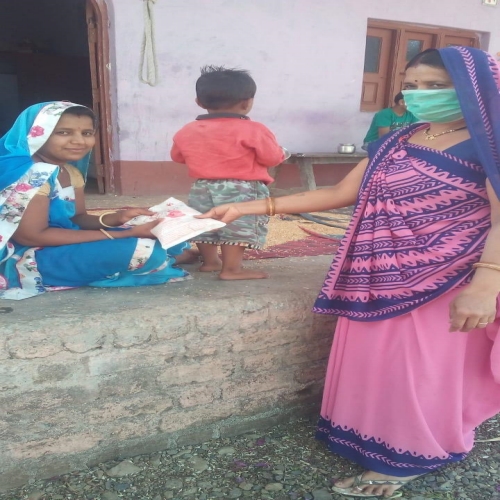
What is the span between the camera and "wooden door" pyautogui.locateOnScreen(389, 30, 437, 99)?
288 inches

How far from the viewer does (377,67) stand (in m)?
7.45

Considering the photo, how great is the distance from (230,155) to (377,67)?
18.5ft

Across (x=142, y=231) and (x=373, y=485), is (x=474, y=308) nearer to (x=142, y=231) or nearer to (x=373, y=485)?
(x=373, y=485)

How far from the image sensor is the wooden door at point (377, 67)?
725cm

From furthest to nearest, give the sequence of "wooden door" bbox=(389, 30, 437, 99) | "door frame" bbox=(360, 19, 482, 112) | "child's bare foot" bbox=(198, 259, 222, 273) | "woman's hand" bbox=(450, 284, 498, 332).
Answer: "wooden door" bbox=(389, 30, 437, 99), "door frame" bbox=(360, 19, 482, 112), "child's bare foot" bbox=(198, 259, 222, 273), "woman's hand" bbox=(450, 284, 498, 332)

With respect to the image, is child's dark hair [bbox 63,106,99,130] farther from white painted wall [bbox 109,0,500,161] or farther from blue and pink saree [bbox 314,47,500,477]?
white painted wall [bbox 109,0,500,161]

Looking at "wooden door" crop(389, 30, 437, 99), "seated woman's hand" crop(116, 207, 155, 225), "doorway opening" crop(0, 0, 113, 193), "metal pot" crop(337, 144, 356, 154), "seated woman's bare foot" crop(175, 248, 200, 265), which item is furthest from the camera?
"doorway opening" crop(0, 0, 113, 193)

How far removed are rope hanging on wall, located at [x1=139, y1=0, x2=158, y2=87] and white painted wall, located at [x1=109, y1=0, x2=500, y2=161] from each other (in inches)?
2.3

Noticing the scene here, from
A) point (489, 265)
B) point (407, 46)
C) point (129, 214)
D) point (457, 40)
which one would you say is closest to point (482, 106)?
point (489, 265)

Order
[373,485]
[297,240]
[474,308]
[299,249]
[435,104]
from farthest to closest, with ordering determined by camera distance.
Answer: [297,240], [299,249], [373,485], [435,104], [474,308]

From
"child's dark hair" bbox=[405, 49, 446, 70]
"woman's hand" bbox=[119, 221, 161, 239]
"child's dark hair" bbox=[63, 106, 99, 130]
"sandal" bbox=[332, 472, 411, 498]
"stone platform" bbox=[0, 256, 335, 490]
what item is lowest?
"sandal" bbox=[332, 472, 411, 498]

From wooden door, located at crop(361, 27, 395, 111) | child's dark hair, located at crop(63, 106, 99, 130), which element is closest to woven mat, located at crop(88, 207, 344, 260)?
child's dark hair, located at crop(63, 106, 99, 130)

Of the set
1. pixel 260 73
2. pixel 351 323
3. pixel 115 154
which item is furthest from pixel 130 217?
Answer: pixel 260 73

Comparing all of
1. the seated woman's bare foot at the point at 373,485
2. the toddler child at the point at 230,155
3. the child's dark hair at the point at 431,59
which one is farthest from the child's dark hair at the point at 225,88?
the seated woman's bare foot at the point at 373,485
